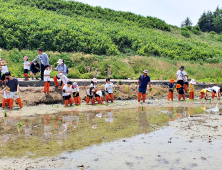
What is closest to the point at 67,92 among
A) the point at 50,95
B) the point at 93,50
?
the point at 50,95

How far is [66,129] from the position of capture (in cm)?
773

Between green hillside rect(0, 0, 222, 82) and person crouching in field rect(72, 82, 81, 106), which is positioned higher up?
green hillside rect(0, 0, 222, 82)

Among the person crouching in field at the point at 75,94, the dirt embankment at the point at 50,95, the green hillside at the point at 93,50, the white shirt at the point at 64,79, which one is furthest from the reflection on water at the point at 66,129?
the green hillside at the point at 93,50

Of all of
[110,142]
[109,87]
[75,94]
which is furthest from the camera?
[109,87]

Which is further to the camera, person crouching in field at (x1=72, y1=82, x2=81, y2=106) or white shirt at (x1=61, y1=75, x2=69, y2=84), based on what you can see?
white shirt at (x1=61, y1=75, x2=69, y2=84)

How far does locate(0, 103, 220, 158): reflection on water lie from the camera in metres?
5.95

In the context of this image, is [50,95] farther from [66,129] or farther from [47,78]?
[66,129]

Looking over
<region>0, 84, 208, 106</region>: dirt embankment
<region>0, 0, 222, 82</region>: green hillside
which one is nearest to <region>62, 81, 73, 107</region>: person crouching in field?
<region>0, 84, 208, 106</region>: dirt embankment

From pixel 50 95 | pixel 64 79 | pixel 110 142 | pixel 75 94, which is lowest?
pixel 110 142

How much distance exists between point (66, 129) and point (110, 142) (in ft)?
6.07

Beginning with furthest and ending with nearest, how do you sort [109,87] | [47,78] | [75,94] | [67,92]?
[109,87]
[47,78]
[75,94]
[67,92]

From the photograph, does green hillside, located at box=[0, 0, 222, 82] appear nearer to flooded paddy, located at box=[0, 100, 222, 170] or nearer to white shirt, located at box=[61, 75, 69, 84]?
white shirt, located at box=[61, 75, 69, 84]

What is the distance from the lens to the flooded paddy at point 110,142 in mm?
5027

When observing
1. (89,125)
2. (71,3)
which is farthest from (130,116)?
(71,3)
